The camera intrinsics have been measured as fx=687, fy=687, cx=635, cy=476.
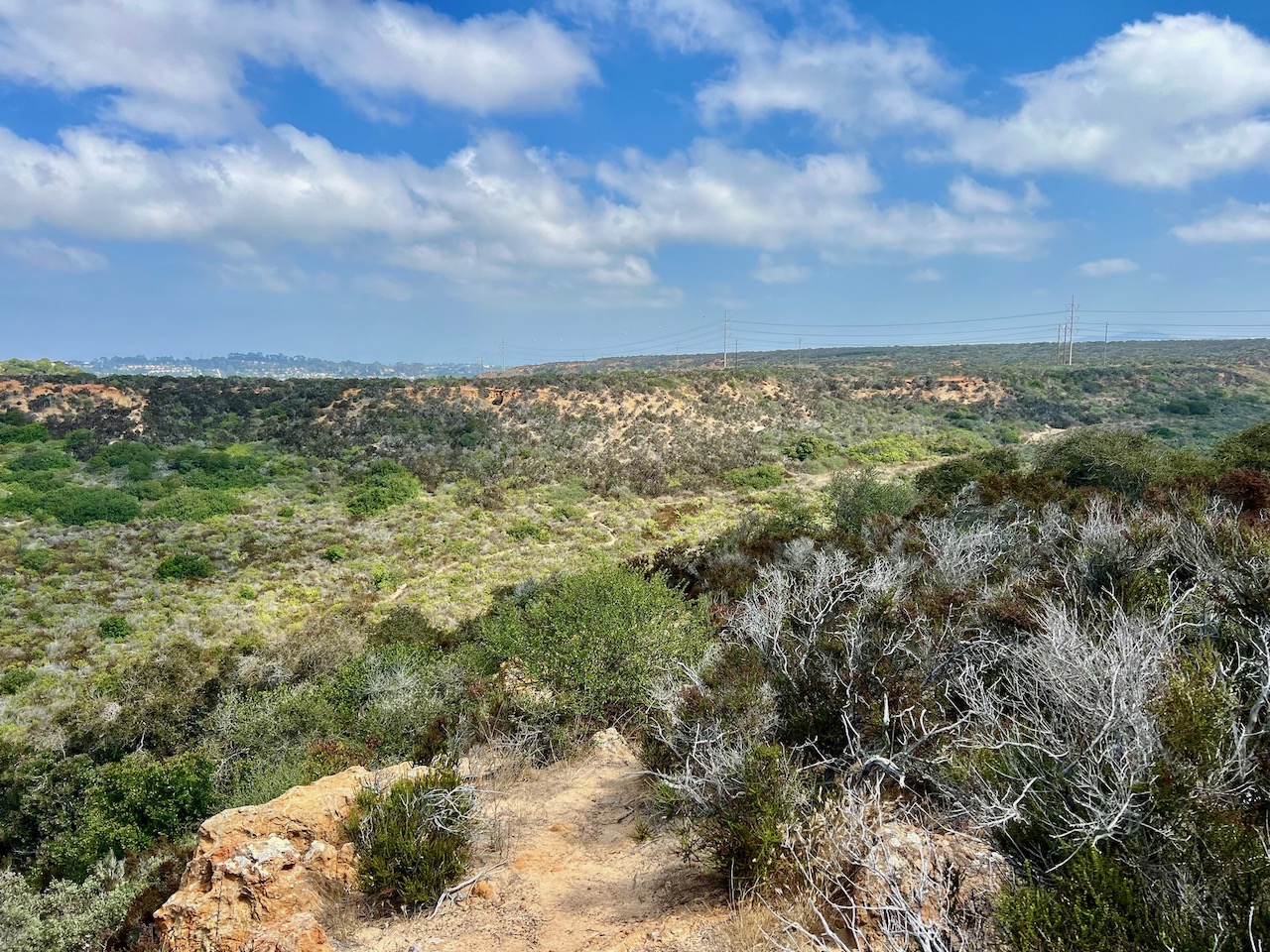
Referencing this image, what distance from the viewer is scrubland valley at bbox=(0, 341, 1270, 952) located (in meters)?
3.22

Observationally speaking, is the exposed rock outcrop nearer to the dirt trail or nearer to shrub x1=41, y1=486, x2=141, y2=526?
the dirt trail

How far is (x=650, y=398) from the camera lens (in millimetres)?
41250

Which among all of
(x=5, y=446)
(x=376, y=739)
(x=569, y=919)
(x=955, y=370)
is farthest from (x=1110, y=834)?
(x=955, y=370)

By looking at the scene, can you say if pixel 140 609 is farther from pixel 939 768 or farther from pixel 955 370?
pixel 955 370

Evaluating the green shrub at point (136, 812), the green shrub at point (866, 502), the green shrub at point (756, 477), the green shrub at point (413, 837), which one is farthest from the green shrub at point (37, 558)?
the green shrub at point (756, 477)

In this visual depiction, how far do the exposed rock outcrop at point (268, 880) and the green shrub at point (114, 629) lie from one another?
1291cm

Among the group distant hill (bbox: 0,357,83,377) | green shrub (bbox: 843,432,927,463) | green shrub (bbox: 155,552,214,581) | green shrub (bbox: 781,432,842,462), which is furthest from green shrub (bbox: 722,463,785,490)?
distant hill (bbox: 0,357,83,377)

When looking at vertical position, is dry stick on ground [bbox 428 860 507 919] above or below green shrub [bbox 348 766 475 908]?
below

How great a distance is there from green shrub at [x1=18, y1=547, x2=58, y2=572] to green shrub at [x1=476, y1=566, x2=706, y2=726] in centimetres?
1616

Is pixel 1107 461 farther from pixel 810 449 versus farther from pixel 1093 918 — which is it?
pixel 810 449

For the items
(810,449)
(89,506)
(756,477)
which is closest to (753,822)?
(89,506)

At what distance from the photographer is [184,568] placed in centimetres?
1872

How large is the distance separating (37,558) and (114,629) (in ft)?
18.5

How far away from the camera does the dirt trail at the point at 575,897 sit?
13.7ft
